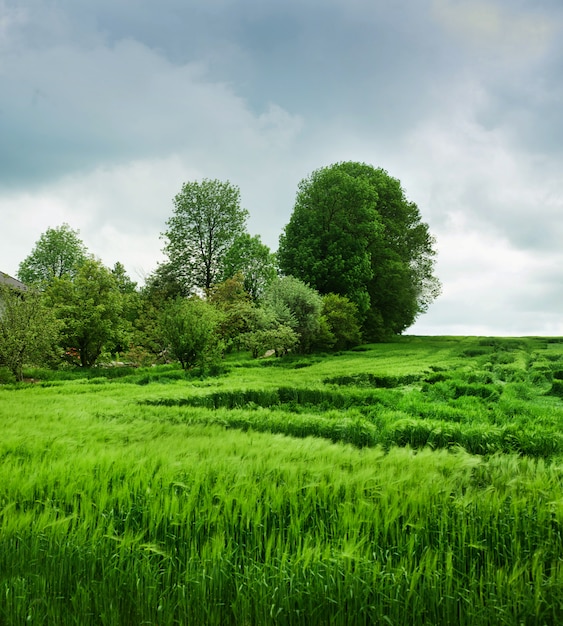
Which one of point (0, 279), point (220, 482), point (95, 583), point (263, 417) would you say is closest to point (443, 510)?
point (220, 482)

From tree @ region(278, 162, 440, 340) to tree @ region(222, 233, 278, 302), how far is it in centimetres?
370

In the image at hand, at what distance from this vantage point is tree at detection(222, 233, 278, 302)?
151 feet

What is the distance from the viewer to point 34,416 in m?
8.32

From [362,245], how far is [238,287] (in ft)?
41.5

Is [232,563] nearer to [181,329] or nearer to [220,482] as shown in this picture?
[220,482]

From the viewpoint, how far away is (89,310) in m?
30.5

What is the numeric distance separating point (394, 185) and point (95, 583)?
2054 inches

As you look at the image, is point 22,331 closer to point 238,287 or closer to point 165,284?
point 238,287

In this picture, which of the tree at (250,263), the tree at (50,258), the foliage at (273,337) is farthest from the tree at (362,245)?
the tree at (50,258)

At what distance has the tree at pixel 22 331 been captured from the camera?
929 inches

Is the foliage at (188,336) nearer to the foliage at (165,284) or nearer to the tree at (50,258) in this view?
the foliage at (165,284)

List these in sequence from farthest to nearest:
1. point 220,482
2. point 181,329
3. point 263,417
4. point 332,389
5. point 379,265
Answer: point 379,265
point 181,329
point 332,389
point 263,417
point 220,482

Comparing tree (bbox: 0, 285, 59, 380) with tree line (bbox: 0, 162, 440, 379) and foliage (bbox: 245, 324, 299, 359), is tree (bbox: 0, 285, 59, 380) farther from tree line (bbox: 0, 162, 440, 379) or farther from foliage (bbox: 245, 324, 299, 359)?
foliage (bbox: 245, 324, 299, 359)

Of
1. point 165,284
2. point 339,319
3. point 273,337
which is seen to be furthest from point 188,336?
point 165,284
